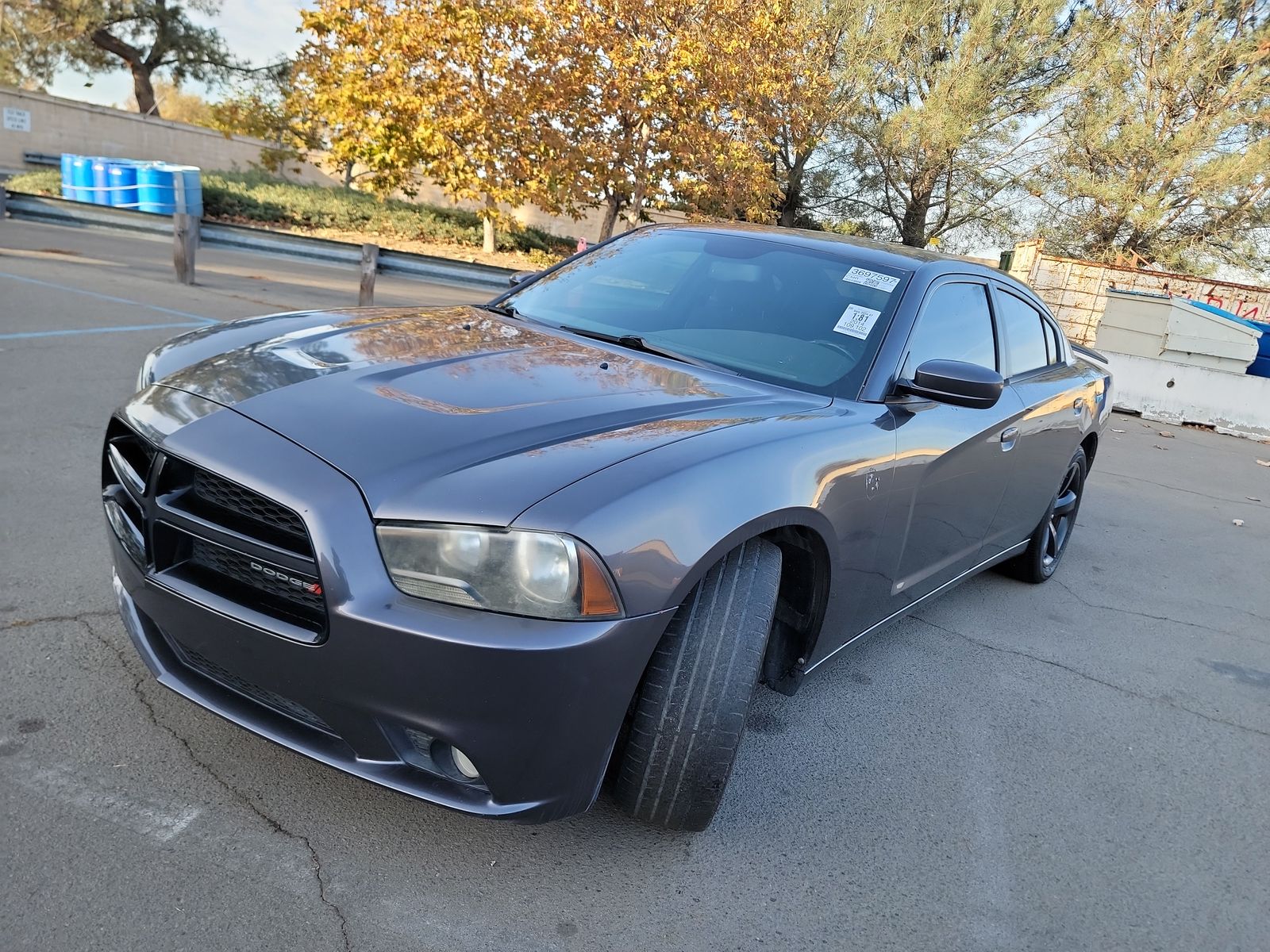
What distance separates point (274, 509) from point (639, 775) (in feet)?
3.37

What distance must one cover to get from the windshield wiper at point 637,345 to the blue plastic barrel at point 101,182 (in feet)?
76.7

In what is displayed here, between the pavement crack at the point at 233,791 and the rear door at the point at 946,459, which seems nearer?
the pavement crack at the point at 233,791

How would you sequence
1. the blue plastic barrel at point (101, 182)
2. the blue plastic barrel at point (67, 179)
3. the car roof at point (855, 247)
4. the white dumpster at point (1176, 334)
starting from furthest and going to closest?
the blue plastic barrel at point (67, 179) → the blue plastic barrel at point (101, 182) → the white dumpster at point (1176, 334) → the car roof at point (855, 247)

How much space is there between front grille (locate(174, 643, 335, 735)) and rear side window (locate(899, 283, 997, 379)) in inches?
80.4

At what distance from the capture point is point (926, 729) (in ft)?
10.8

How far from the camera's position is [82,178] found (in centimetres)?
2289

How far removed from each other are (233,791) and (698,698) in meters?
1.18

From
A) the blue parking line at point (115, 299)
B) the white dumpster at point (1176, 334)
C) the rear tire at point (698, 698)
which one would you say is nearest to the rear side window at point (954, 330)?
the rear tire at point (698, 698)

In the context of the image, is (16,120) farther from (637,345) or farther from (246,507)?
(246,507)

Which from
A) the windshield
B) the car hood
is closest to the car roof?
the windshield

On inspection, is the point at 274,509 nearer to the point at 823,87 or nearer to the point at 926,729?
the point at 926,729

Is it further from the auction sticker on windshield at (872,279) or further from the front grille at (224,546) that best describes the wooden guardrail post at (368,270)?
the front grille at (224,546)

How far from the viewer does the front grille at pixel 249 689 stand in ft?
6.93

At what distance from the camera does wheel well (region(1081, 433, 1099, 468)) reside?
200 inches
